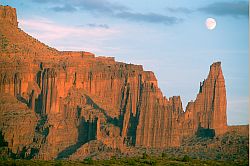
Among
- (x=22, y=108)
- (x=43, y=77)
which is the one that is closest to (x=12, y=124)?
(x=22, y=108)

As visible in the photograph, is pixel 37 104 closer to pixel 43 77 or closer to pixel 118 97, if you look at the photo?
pixel 43 77

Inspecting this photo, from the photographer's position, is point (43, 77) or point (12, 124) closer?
point (12, 124)

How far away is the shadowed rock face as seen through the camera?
5285 inches

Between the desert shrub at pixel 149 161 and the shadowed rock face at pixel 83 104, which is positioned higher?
the shadowed rock face at pixel 83 104

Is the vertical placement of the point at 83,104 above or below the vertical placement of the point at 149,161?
above

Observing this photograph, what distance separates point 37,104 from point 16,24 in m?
24.0

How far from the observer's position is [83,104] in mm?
150375

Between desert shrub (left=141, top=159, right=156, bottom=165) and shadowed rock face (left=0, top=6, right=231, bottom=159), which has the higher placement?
shadowed rock face (left=0, top=6, right=231, bottom=159)

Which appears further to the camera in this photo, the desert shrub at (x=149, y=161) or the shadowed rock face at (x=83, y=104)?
the shadowed rock face at (x=83, y=104)

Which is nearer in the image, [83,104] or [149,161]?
[149,161]

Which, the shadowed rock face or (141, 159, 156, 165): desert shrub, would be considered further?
the shadowed rock face

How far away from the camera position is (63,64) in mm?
153750

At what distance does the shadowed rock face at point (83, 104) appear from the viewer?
440 feet

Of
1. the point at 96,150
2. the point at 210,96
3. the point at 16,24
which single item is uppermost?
the point at 16,24
